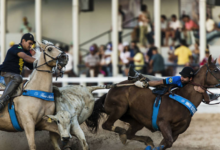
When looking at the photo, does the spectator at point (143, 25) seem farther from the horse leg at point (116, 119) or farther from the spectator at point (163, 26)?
the horse leg at point (116, 119)

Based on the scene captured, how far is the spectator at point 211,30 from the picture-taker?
43.8 ft

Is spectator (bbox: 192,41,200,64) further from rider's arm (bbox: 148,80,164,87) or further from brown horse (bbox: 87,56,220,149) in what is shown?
rider's arm (bbox: 148,80,164,87)

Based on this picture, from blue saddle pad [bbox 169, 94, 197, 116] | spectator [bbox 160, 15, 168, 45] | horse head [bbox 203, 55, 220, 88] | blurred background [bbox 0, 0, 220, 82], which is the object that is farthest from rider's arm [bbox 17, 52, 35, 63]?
spectator [bbox 160, 15, 168, 45]

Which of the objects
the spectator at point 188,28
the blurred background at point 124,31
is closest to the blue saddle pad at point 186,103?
the blurred background at point 124,31

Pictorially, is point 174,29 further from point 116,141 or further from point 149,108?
point 149,108

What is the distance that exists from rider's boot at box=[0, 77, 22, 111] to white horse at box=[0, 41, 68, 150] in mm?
123

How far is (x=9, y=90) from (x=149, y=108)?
2.35 m

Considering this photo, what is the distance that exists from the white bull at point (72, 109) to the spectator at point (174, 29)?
7.25 m

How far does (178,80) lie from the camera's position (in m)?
6.86

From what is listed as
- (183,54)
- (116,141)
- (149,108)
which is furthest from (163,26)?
(149,108)

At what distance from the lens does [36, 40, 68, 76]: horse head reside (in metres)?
6.01

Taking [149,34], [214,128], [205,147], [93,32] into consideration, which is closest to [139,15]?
[149,34]

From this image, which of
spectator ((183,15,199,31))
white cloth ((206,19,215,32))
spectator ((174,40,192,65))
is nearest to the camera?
spectator ((174,40,192,65))

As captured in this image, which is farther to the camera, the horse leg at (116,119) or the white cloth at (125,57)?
the white cloth at (125,57)
